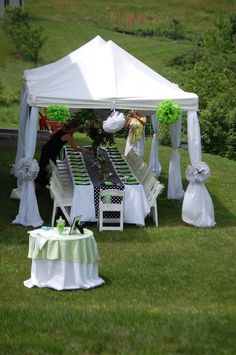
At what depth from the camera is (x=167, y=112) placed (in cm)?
1238

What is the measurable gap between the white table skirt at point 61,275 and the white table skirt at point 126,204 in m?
3.24

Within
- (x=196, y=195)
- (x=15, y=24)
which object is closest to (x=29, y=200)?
(x=196, y=195)

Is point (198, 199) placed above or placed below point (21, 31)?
below

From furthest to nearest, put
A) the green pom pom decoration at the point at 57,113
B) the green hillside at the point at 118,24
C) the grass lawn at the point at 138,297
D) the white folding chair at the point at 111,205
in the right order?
the green hillside at the point at 118,24
the white folding chair at the point at 111,205
the green pom pom decoration at the point at 57,113
the grass lawn at the point at 138,297

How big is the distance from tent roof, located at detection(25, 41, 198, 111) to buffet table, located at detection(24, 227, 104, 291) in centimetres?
398

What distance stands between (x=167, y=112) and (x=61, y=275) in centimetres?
439

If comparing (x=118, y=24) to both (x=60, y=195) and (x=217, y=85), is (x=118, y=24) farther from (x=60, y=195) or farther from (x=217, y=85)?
(x=60, y=195)

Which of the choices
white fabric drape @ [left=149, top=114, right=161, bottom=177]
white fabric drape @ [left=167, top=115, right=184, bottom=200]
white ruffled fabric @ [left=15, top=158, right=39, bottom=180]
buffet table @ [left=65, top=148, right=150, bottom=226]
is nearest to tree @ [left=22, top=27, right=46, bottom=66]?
white fabric drape @ [left=149, top=114, right=161, bottom=177]

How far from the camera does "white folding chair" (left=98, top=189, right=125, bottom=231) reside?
1240 cm

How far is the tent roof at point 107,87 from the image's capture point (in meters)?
12.7

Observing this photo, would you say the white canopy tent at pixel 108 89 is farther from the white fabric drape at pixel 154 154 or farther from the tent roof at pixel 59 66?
the white fabric drape at pixel 154 154

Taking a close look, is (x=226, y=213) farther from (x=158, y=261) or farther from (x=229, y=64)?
(x=229, y=64)

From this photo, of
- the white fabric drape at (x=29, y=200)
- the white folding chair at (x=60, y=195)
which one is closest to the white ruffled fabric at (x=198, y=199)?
the white folding chair at (x=60, y=195)

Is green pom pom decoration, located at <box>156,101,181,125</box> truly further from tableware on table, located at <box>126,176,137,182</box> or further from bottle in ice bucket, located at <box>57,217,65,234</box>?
bottle in ice bucket, located at <box>57,217,65,234</box>
